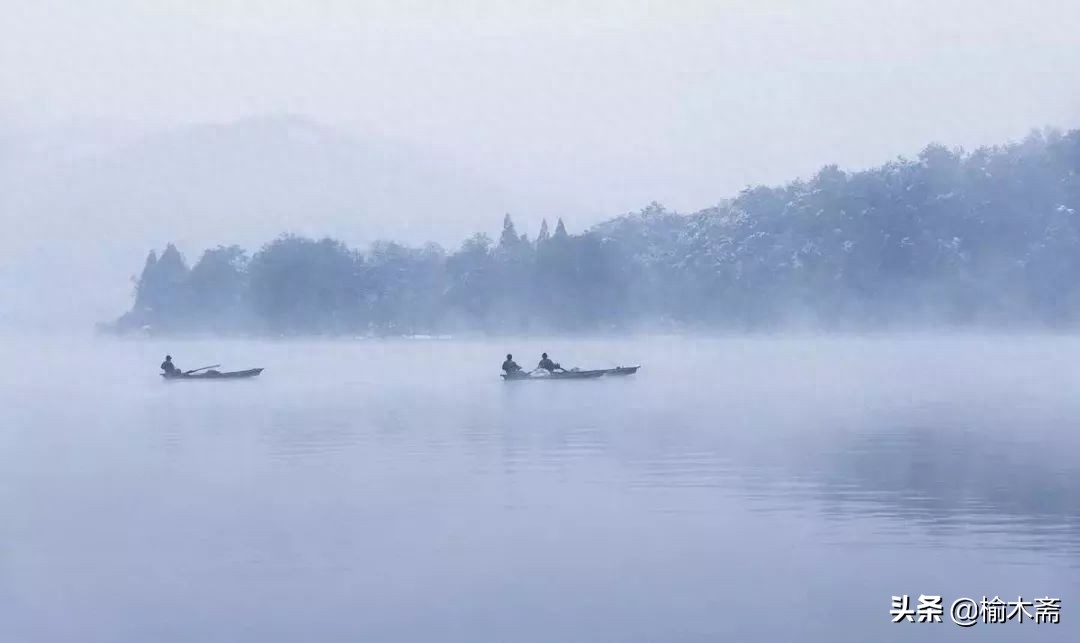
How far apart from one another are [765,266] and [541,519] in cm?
6959

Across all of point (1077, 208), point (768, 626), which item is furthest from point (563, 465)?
point (1077, 208)

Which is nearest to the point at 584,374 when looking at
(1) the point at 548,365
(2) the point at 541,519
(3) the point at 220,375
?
(1) the point at 548,365

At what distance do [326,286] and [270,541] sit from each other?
84722 millimetres

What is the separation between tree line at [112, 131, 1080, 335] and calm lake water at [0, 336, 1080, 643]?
47.1 meters

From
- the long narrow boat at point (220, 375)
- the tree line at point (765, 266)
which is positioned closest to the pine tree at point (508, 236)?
the tree line at point (765, 266)

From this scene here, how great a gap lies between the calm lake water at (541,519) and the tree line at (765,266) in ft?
155

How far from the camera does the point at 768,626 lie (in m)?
10.4

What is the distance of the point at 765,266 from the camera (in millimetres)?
82938

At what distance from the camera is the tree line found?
3022 inches

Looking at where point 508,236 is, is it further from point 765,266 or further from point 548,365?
point 548,365

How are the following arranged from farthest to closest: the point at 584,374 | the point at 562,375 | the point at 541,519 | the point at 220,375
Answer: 1. the point at 220,375
2. the point at 562,375
3. the point at 584,374
4. the point at 541,519

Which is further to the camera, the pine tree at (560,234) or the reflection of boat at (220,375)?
the pine tree at (560,234)

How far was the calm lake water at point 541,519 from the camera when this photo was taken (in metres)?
10.9

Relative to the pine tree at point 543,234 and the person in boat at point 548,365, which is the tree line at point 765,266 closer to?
the pine tree at point 543,234
